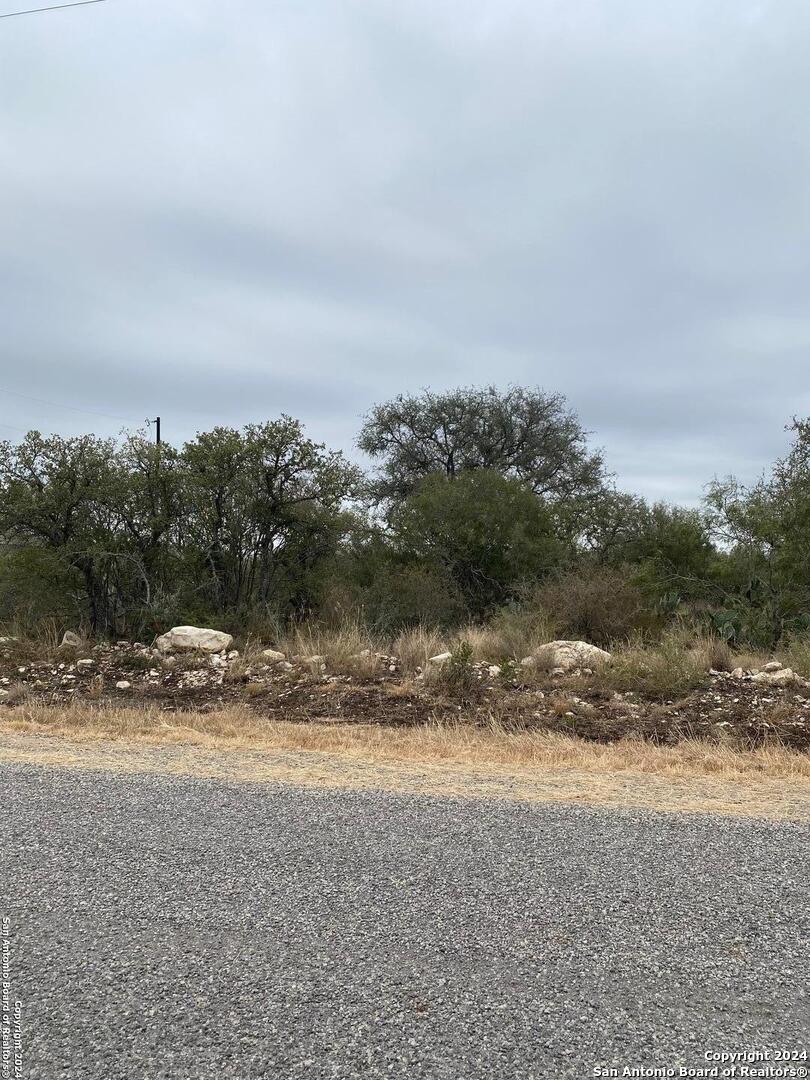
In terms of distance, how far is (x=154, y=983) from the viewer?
260 centimetres

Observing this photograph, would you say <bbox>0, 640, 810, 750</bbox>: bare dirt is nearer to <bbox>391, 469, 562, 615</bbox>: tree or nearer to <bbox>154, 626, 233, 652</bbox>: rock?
<bbox>154, 626, 233, 652</bbox>: rock

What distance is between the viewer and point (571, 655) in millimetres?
12258

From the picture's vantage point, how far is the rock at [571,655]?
39.0 feet

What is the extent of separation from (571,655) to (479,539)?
5.96 m

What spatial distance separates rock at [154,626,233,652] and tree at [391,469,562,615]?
5.70m

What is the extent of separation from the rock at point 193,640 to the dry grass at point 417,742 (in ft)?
14.7

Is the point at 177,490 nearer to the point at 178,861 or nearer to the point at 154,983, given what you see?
the point at 178,861

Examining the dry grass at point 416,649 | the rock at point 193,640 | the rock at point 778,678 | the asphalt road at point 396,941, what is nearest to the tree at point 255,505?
the rock at point 193,640

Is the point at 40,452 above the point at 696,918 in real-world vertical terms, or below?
above

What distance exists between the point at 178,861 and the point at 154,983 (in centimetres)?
117

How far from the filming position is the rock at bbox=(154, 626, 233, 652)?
13834 millimetres

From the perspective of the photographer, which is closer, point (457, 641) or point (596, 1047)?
point (596, 1047)

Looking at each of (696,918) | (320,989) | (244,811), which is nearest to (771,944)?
(696,918)

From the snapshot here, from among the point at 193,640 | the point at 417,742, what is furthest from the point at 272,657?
the point at 417,742
